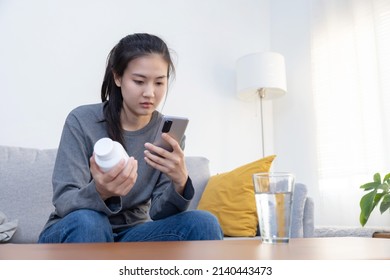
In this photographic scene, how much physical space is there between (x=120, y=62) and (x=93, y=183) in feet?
1.51

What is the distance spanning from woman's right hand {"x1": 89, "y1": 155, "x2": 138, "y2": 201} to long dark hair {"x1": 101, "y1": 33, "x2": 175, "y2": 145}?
30cm

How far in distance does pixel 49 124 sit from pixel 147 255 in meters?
1.88

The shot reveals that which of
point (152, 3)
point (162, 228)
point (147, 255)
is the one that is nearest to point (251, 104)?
point (152, 3)

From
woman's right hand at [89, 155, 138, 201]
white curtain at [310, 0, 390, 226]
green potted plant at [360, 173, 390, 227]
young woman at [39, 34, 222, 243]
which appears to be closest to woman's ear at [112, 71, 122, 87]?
young woman at [39, 34, 222, 243]

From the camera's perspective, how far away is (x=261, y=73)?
262 centimetres

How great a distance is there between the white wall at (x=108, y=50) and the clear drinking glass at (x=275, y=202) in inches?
70.7

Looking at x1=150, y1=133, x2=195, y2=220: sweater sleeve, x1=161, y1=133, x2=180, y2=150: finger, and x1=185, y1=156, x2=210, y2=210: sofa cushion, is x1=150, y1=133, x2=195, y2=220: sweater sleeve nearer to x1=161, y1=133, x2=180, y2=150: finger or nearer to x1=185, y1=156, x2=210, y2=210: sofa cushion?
x1=161, y1=133, x2=180, y2=150: finger

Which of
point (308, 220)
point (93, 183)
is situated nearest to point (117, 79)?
point (93, 183)

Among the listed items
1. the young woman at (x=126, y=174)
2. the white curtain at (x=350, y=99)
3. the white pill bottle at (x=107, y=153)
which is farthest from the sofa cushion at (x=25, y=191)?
the white curtain at (x=350, y=99)

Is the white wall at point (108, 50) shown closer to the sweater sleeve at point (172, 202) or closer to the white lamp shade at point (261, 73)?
the white lamp shade at point (261, 73)

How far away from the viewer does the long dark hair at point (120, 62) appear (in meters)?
Result: 1.18

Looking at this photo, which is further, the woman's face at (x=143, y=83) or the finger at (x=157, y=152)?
the woman's face at (x=143, y=83)

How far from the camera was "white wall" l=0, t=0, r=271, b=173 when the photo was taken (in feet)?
7.13

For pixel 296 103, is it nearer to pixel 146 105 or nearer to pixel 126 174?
pixel 146 105
